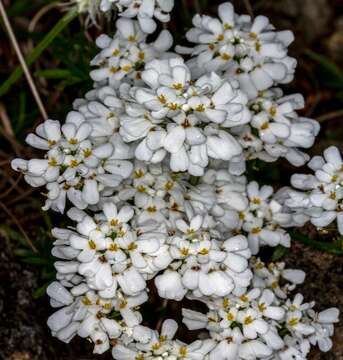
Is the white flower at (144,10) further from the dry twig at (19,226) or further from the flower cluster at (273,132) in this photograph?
the dry twig at (19,226)

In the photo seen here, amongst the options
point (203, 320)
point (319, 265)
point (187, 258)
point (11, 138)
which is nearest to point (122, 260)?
point (187, 258)

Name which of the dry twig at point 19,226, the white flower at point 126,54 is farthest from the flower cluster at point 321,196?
the dry twig at point 19,226

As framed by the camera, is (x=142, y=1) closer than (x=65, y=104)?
Yes

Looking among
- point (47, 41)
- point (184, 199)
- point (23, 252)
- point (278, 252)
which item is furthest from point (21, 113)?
point (278, 252)

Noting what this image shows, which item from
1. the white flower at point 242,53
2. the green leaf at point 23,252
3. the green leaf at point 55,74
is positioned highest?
the white flower at point 242,53

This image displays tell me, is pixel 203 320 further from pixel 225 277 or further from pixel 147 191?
pixel 147 191

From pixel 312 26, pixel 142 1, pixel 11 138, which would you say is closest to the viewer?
pixel 142 1
